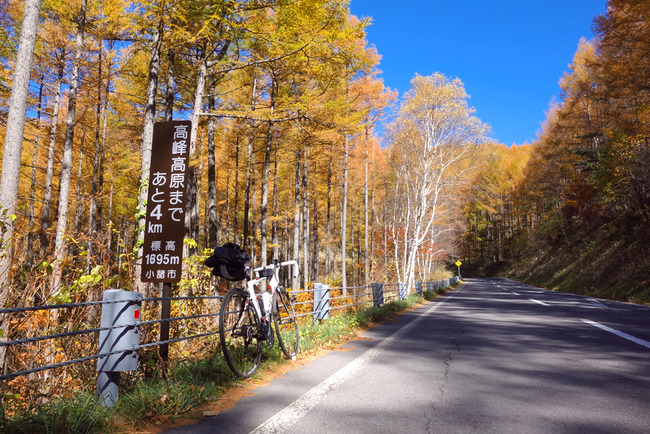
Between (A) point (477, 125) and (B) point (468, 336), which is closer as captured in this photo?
(B) point (468, 336)

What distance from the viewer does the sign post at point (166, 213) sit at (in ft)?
13.1

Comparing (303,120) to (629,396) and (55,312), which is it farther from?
(629,396)

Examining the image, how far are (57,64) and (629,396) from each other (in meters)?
17.5

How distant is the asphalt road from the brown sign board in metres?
1.63

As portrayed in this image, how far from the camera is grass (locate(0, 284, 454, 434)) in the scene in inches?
99.7

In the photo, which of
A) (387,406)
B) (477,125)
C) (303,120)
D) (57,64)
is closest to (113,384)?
(387,406)

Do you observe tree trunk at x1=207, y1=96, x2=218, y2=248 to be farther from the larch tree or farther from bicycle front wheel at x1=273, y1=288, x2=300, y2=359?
bicycle front wheel at x1=273, y1=288, x2=300, y2=359

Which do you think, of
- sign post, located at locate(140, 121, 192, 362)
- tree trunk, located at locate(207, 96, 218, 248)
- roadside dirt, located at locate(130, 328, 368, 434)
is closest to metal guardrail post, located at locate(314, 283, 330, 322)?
roadside dirt, located at locate(130, 328, 368, 434)

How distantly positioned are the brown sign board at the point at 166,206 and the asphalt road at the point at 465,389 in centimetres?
163

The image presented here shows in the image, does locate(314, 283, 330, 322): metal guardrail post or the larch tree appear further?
locate(314, 283, 330, 322): metal guardrail post

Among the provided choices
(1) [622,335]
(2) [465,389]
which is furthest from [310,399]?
(1) [622,335]

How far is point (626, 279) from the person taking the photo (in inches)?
699

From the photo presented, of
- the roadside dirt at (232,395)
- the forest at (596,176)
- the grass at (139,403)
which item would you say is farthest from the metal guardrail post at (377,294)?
the forest at (596,176)

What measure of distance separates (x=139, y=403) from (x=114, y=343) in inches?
21.4
